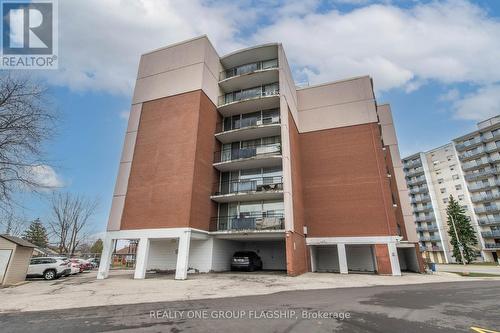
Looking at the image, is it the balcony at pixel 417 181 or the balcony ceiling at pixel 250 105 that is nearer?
the balcony ceiling at pixel 250 105

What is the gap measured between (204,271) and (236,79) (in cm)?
1634

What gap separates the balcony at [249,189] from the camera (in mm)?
19906

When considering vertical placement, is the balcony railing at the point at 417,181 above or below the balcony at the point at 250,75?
above

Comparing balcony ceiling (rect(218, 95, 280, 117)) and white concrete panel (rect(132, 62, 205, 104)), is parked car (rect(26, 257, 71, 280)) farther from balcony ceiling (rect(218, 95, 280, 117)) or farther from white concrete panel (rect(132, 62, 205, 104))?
balcony ceiling (rect(218, 95, 280, 117))

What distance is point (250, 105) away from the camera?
23.0 metres

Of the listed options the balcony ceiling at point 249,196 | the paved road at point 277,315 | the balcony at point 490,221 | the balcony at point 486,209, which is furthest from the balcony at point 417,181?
the paved road at point 277,315

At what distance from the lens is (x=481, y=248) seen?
57.0 metres

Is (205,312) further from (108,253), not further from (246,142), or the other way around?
(246,142)

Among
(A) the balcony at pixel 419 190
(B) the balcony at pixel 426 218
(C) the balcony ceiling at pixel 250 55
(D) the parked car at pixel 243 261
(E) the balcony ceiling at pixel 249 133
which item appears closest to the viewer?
(D) the parked car at pixel 243 261

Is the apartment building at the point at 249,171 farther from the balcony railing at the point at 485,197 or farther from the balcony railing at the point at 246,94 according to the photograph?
the balcony railing at the point at 485,197

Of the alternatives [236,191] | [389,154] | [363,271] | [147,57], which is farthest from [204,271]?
[389,154]

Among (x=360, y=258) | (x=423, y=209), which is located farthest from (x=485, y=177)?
(x=360, y=258)

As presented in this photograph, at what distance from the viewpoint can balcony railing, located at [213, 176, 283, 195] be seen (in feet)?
67.1

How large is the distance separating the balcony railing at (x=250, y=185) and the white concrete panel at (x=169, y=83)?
8318 mm
